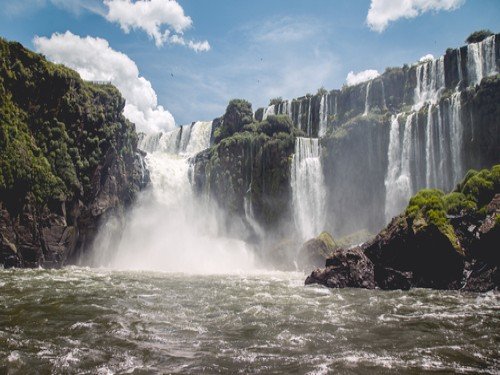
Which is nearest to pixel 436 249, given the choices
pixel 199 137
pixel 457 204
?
pixel 457 204

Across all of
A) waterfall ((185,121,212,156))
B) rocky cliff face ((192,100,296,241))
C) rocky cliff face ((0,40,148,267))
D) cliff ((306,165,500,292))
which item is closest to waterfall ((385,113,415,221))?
rocky cliff face ((192,100,296,241))

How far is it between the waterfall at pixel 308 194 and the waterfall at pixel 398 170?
9.11 metres

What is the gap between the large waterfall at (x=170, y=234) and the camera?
2003 inches

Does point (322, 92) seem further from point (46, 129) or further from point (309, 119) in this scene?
point (46, 129)

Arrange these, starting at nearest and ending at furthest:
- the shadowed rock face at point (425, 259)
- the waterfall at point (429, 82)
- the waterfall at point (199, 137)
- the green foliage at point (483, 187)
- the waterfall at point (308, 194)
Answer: the shadowed rock face at point (425, 259), the green foliage at point (483, 187), the waterfall at point (429, 82), the waterfall at point (308, 194), the waterfall at point (199, 137)

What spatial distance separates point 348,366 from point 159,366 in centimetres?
448

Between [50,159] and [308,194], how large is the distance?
3251 cm

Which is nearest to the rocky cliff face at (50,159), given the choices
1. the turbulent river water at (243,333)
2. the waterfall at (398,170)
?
the turbulent river water at (243,333)

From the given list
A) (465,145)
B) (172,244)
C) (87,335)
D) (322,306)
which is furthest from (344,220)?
(87,335)

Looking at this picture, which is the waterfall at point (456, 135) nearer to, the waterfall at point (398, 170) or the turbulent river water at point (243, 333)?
the waterfall at point (398, 170)

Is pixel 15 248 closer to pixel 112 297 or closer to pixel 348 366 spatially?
pixel 112 297

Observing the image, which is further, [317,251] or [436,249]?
[317,251]

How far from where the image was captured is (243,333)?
13.2m

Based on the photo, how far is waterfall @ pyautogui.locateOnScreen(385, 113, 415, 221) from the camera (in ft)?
161
